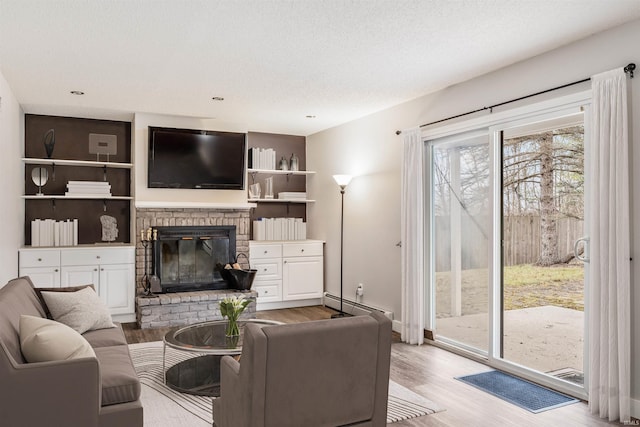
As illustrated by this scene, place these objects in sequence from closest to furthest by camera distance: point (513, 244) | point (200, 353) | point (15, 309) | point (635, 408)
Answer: point (15, 309)
point (635, 408)
point (200, 353)
point (513, 244)

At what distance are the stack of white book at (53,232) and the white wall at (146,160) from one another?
3.04ft

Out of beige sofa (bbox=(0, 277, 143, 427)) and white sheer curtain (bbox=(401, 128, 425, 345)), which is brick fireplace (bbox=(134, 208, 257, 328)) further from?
beige sofa (bbox=(0, 277, 143, 427))

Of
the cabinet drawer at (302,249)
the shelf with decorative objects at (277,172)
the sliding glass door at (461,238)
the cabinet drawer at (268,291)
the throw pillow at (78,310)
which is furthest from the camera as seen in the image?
the shelf with decorative objects at (277,172)

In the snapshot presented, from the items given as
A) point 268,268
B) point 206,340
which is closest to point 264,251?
point 268,268

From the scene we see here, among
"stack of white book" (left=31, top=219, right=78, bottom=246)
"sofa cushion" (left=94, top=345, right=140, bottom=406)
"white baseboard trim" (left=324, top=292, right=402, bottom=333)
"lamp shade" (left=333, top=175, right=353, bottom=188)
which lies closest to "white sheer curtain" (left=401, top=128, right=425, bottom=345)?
"white baseboard trim" (left=324, top=292, right=402, bottom=333)

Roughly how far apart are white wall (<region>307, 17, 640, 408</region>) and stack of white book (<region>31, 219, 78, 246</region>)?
10.7 ft

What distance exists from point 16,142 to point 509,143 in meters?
5.13

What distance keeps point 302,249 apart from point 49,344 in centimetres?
457

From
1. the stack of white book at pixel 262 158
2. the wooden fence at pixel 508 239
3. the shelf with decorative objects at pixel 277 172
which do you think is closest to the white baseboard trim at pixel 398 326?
the wooden fence at pixel 508 239

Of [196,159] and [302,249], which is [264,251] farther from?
[196,159]

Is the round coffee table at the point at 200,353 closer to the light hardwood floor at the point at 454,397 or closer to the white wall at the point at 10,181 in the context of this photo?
the light hardwood floor at the point at 454,397

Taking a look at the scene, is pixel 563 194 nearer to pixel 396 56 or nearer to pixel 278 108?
pixel 396 56

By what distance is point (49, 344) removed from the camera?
2.35m

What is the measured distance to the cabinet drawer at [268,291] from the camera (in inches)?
256
